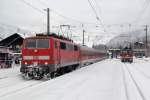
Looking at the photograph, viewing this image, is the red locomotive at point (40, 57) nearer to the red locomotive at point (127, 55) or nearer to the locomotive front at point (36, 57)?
the locomotive front at point (36, 57)

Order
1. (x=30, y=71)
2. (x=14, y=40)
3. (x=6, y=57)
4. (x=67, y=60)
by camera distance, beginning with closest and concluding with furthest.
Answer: (x=30, y=71)
(x=67, y=60)
(x=6, y=57)
(x=14, y=40)

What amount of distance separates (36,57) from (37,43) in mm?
1109

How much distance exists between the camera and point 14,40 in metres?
35.3

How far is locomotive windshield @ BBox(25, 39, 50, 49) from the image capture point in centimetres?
1866

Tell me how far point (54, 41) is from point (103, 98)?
29.9 ft

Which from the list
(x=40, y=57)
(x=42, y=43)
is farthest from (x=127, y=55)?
(x=40, y=57)

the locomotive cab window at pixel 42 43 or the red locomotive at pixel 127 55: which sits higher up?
the locomotive cab window at pixel 42 43

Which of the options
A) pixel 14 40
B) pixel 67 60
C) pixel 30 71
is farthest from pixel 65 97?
pixel 14 40

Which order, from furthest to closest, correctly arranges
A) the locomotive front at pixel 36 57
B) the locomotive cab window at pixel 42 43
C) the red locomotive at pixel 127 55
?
the red locomotive at pixel 127 55 → the locomotive cab window at pixel 42 43 → the locomotive front at pixel 36 57

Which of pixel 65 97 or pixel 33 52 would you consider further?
pixel 33 52

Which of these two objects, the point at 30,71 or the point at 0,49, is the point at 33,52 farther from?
the point at 0,49

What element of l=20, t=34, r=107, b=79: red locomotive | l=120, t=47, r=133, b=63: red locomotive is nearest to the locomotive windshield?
l=20, t=34, r=107, b=79: red locomotive

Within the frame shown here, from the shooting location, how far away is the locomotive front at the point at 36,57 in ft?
58.6

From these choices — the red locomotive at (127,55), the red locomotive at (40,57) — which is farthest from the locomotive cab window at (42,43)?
the red locomotive at (127,55)
